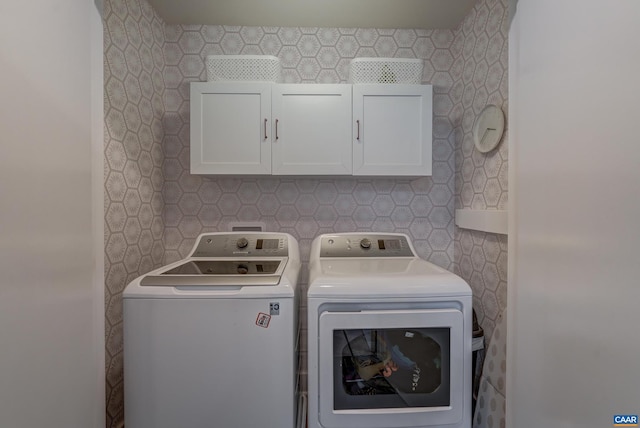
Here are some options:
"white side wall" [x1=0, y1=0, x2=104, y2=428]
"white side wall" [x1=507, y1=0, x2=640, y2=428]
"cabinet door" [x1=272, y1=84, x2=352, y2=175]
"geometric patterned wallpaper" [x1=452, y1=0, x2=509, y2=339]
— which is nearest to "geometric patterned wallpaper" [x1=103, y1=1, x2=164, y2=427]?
"cabinet door" [x1=272, y1=84, x2=352, y2=175]

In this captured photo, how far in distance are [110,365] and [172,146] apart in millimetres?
1376

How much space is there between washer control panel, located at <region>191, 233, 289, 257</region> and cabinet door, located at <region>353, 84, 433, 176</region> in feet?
2.12

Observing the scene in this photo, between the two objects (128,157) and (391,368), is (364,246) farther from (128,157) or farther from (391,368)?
(128,157)

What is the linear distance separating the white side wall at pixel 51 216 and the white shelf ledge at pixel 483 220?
5.69ft

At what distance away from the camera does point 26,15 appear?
582 mm

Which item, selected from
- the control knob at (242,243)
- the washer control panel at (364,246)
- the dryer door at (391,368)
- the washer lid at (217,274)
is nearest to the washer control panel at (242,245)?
the control knob at (242,243)

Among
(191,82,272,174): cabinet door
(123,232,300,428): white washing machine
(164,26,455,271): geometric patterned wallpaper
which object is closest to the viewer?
(123,232,300,428): white washing machine

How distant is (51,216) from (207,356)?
815 millimetres

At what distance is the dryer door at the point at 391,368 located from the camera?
125 cm

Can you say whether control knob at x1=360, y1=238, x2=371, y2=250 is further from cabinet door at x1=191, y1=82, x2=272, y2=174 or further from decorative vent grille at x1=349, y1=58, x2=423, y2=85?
decorative vent grille at x1=349, y1=58, x2=423, y2=85

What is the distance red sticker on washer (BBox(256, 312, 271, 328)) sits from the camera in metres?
1.23

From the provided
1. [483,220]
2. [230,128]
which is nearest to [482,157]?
[483,220]

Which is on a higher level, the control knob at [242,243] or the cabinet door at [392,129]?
the cabinet door at [392,129]

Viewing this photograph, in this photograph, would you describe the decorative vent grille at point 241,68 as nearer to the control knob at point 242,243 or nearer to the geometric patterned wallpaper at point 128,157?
the geometric patterned wallpaper at point 128,157
